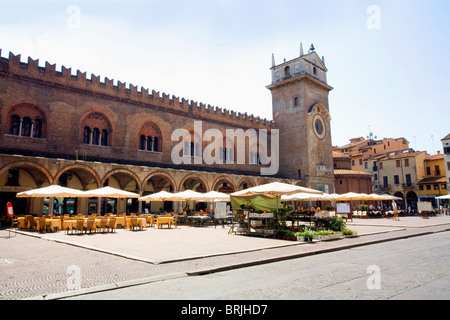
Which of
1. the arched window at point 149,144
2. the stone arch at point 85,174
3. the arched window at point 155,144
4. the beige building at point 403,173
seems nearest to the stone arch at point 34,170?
the stone arch at point 85,174

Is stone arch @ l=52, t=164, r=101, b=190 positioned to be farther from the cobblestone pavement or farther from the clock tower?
the clock tower

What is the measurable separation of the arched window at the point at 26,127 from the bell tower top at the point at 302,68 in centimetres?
2790

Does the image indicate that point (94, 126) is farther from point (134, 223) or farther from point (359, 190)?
point (359, 190)

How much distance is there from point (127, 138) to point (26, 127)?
7066 millimetres

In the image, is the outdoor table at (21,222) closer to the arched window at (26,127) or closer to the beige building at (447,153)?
the arched window at (26,127)

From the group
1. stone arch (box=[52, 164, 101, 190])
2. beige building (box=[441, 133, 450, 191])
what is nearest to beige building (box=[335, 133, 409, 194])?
beige building (box=[441, 133, 450, 191])

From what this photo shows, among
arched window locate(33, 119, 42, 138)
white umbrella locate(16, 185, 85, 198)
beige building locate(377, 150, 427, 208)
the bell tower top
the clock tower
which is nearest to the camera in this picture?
white umbrella locate(16, 185, 85, 198)

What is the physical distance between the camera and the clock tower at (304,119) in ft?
122

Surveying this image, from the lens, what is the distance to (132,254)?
8633mm

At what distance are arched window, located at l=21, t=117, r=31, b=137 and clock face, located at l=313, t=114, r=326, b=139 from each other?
29.1 metres

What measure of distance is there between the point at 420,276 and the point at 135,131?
78.8ft

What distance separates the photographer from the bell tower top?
38031 millimetres
